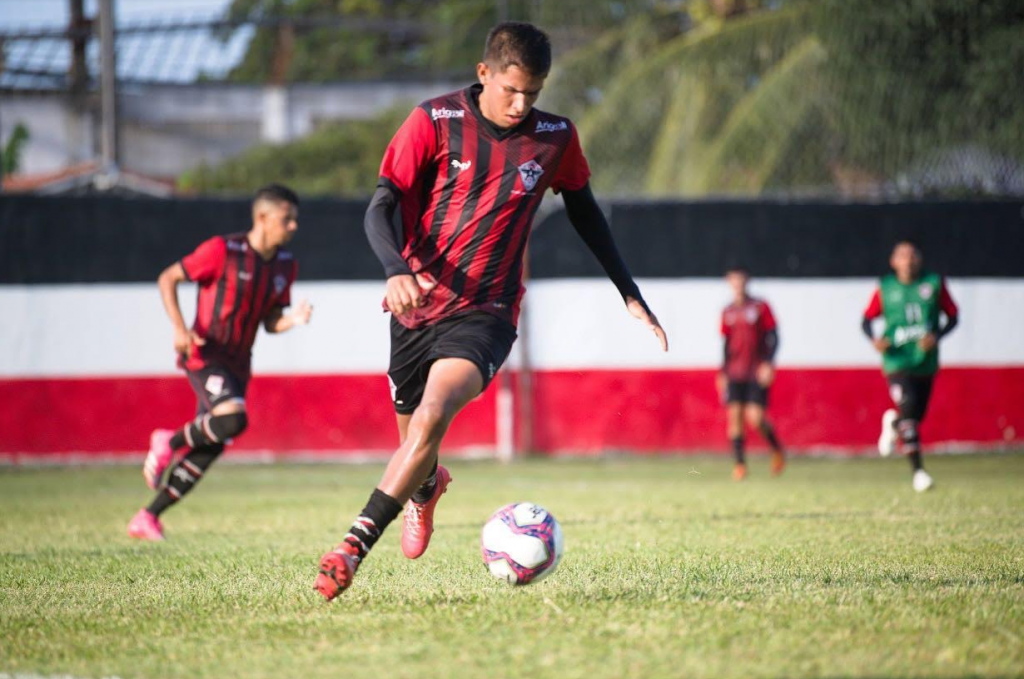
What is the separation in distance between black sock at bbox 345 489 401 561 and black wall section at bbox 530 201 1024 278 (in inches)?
464

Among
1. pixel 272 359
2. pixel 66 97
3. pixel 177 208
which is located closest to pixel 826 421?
pixel 272 359

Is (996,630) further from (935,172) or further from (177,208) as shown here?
(935,172)

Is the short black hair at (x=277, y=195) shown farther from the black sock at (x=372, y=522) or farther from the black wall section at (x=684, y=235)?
the black wall section at (x=684, y=235)

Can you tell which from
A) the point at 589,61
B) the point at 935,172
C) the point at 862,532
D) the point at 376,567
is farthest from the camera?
the point at 589,61

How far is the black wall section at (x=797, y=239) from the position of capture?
16.8m

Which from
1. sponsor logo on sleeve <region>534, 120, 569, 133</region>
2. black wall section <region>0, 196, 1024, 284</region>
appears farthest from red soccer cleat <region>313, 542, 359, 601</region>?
black wall section <region>0, 196, 1024, 284</region>

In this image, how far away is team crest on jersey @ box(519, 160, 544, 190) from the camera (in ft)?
18.6

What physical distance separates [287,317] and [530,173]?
328cm

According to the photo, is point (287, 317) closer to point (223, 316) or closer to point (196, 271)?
point (223, 316)

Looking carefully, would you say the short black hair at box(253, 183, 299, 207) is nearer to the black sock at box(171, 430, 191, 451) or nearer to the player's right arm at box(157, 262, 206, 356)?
the player's right arm at box(157, 262, 206, 356)

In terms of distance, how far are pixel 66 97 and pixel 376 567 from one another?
21.9 m

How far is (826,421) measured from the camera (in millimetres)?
16547

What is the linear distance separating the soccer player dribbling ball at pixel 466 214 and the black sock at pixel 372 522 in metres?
0.06

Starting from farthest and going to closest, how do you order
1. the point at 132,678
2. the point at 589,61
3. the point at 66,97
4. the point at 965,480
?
the point at 66,97
the point at 589,61
the point at 965,480
the point at 132,678
